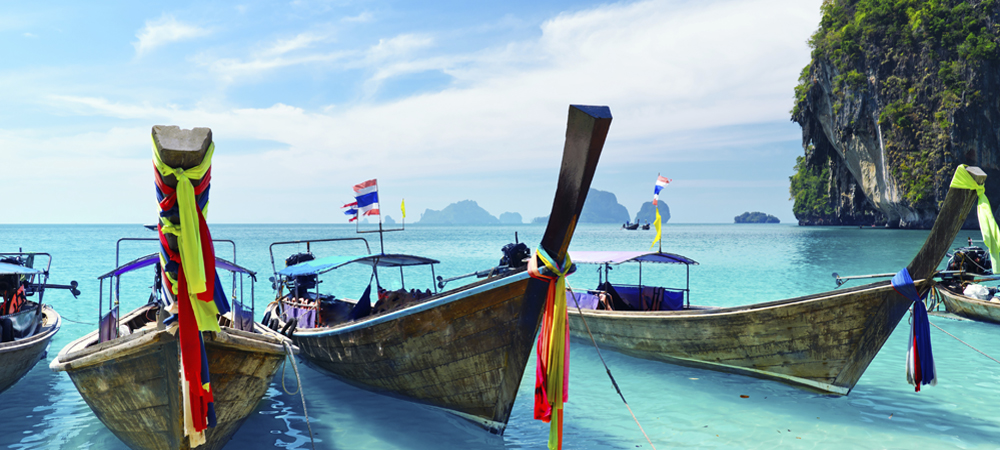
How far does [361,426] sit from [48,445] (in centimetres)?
354

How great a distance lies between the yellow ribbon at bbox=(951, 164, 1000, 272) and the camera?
6.12 metres

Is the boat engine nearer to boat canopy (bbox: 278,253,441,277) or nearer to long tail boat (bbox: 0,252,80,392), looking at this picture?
boat canopy (bbox: 278,253,441,277)

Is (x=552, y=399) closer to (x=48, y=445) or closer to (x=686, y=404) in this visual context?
(x=686, y=404)

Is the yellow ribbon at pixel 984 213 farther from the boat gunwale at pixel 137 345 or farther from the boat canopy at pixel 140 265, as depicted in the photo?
the boat canopy at pixel 140 265

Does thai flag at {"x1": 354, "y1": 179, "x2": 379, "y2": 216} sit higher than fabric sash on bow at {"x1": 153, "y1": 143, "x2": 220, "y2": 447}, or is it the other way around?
thai flag at {"x1": 354, "y1": 179, "x2": 379, "y2": 216}

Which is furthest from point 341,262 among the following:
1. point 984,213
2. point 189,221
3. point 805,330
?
→ point 984,213

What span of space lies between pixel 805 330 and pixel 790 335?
22 cm

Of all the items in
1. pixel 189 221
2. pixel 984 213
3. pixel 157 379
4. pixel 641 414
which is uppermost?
pixel 984 213

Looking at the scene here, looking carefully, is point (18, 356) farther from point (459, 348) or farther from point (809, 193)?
point (809, 193)

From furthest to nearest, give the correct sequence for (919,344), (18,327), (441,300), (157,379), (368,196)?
(368,196), (18,327), (919,344), (441,300), (157,379)

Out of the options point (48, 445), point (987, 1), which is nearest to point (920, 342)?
point (48, 445)

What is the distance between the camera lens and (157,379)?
4.95m

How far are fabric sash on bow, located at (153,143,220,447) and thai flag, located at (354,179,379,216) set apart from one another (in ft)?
15.1

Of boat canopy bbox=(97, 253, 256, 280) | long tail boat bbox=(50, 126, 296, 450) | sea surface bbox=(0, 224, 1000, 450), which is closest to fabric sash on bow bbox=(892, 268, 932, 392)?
sea surface bbox=(0, 224, 1000, 450)
